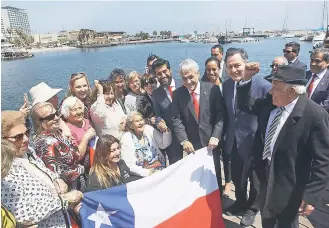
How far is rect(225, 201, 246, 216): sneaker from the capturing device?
3.66 meters

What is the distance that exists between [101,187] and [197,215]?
1103 mm

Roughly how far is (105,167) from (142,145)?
683mm

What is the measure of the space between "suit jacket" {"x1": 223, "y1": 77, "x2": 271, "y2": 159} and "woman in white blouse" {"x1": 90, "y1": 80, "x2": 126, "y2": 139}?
4.59 ft

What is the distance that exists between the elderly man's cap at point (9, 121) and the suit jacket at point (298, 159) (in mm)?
2235

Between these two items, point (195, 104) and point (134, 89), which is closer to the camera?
point (195, 104)

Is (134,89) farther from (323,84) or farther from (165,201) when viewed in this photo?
(323,84)

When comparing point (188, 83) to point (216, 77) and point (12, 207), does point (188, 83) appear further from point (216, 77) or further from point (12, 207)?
point (12, 207)

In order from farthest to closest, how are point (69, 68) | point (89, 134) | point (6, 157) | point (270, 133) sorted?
point (69, 68) < point (89, 134) < point (270, 133) < point (6, 157)

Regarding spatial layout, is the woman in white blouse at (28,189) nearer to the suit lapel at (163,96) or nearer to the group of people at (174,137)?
the group of people at (174,137)

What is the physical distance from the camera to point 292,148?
2502 mm

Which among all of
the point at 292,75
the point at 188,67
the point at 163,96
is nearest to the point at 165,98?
the point at 163,96

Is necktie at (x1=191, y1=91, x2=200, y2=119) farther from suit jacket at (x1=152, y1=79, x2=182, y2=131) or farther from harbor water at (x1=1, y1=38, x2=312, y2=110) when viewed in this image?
harbor water at (x1=1, y1=38, x2=312, y2=110)

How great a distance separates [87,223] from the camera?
102 inches

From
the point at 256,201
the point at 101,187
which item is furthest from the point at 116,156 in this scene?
the point at 256,201
